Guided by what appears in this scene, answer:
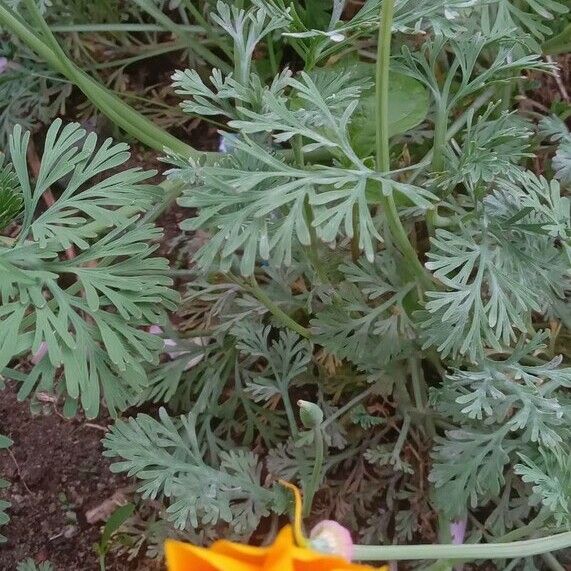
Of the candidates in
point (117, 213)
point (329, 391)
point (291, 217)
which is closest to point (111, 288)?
point (117, 213)

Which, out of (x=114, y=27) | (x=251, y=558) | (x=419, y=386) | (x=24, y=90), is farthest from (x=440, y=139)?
(x=24, y=90)

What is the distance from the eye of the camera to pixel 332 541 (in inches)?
25.0

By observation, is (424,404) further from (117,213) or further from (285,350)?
(117,213)

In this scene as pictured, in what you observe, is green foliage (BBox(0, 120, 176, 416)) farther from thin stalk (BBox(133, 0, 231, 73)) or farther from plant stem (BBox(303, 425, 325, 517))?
thin stalk (BBox(133, 0, 231, 73))

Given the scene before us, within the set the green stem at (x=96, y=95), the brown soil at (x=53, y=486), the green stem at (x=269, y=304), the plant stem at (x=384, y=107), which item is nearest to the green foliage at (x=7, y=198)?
the green stem at (x=96, y=95)

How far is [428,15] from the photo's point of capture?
878 millimetres

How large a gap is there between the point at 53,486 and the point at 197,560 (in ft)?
2.94

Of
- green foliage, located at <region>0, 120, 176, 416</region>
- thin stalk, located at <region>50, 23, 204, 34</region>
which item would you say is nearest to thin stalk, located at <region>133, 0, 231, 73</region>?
thin stalk, located at <region>50, 23, 204, 34</region>

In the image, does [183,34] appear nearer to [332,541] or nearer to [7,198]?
[7,198]

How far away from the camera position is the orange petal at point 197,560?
44 centimetres

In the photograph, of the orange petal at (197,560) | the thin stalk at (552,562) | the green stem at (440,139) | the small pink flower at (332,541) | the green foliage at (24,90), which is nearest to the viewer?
the orange petal at (197,560)

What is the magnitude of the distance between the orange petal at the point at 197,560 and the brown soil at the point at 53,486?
0.83 m

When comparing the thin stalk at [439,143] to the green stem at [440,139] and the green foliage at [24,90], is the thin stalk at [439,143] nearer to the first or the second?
the green stem at [440,139]

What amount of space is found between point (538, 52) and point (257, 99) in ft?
1.34
